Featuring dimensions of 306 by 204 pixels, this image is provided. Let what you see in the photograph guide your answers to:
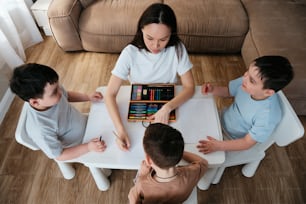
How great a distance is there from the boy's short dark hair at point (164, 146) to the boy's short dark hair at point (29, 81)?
18.9 inches

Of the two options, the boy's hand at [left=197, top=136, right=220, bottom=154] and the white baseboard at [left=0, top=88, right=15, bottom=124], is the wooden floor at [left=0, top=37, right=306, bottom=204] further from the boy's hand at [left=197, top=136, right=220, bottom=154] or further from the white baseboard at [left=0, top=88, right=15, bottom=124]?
the boy's hand at [left=197, top=136, right=220, bottom=154]

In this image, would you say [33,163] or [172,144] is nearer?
[172,144]

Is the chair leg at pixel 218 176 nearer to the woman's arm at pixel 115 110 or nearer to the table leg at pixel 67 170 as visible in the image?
the woman's arm at pixel 115 110

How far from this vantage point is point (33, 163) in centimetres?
158

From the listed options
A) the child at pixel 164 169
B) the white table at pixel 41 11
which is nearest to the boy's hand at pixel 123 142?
the child at pixel 164 169

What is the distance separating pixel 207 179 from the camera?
1.33m

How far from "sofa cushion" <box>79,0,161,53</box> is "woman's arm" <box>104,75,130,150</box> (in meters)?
0.94

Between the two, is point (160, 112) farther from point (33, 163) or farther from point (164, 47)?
point (33, 163)

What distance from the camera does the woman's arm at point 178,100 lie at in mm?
1016

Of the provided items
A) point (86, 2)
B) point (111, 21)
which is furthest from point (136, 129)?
point (86, 2)

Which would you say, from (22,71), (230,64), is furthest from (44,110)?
(230,64)

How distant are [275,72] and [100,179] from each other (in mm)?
1032

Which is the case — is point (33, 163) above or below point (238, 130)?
below

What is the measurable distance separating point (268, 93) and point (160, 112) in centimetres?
46
